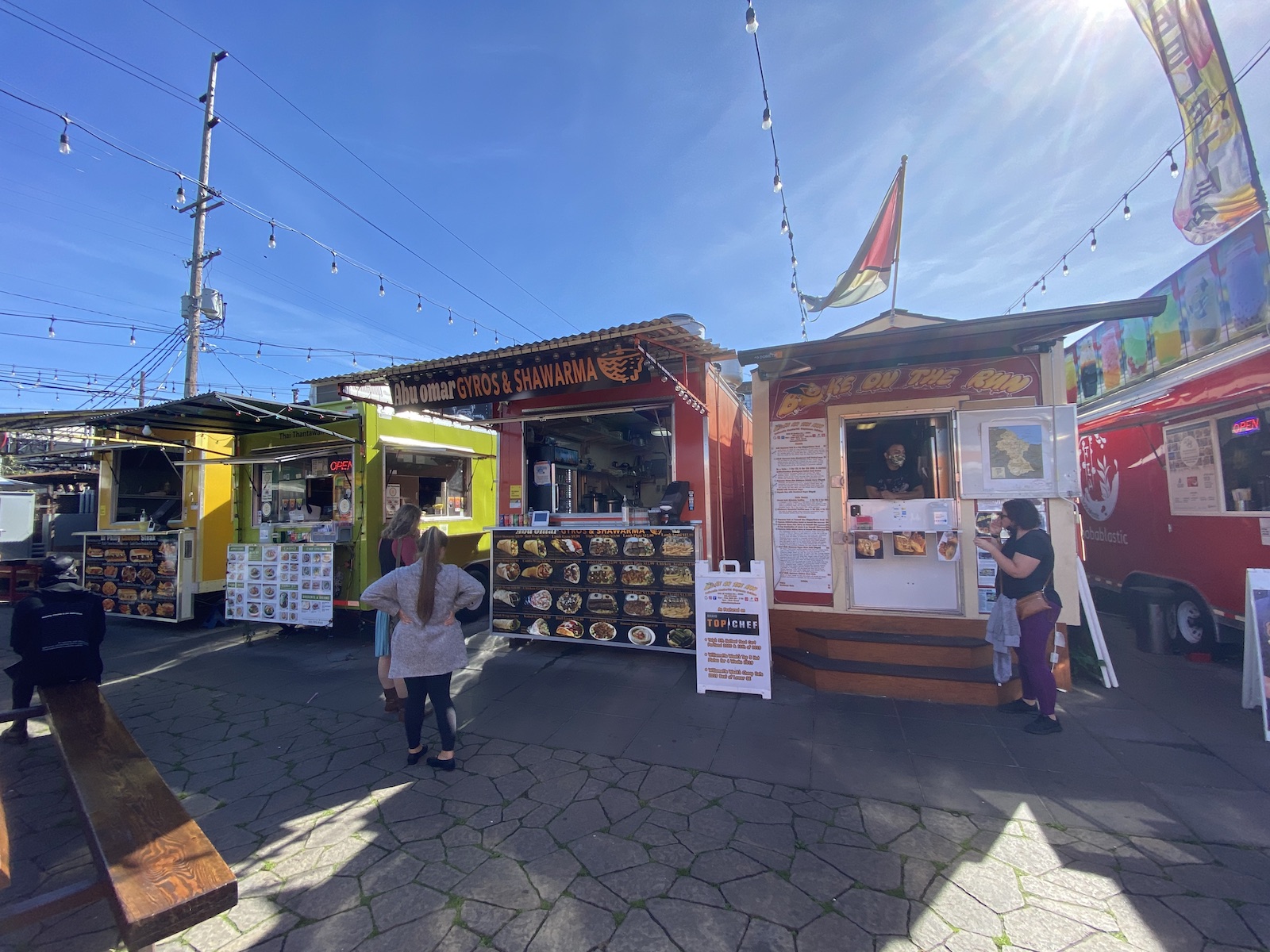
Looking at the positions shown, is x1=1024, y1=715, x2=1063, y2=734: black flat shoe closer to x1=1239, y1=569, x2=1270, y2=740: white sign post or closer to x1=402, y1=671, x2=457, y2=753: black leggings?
x1=1239, y1=569, x2=1270, y2=740: white sign post

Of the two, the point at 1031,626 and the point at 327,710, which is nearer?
the point at 1031,626

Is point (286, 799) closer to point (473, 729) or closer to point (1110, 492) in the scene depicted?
point (473, 729)

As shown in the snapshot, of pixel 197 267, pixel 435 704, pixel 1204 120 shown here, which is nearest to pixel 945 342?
pixel 1204 120

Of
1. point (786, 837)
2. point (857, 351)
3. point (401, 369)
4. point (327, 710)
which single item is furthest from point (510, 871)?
point (401, 369)

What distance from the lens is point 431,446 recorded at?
7.98 metres

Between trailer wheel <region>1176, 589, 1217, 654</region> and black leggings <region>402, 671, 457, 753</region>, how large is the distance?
24.6 ft

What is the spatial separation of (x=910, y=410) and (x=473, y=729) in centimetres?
494

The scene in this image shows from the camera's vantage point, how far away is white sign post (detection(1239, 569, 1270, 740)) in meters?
3.85

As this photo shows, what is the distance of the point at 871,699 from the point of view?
454 centimetres

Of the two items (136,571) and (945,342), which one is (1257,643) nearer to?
(945,342)

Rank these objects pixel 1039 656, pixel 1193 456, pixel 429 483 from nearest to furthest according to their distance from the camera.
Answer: pixel 1039 656
pixel 1193 456
pixel 429 483

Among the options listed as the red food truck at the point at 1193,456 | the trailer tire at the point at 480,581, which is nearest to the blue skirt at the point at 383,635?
the trailer tire at the point at 480,581

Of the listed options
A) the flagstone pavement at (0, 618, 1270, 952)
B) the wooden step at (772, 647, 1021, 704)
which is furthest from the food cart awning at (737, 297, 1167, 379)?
the flagstone pavement at (0, 618, 1270, 952)

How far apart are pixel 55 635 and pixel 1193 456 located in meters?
10.6
